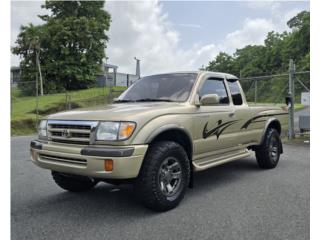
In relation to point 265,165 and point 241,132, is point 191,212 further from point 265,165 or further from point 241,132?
point 265,165

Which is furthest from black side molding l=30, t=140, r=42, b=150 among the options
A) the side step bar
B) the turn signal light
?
the side step bar

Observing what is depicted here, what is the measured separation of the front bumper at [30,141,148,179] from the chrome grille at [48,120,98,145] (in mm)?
88

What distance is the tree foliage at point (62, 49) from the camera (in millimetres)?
33781

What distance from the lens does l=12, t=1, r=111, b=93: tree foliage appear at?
3378 centimetres

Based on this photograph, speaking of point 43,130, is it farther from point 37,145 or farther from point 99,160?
point 99,160

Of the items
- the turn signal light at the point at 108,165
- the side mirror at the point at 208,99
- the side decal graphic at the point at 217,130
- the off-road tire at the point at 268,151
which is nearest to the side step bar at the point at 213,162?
the side decal graphic at the point at 217,130

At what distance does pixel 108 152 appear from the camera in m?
3.42

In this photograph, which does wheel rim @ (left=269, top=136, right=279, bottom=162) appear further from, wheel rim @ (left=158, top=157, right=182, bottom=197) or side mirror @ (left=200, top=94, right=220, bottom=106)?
wheel rim @ (left=158, top=157, right=182, bottom=197)

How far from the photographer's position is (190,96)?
15.1ft

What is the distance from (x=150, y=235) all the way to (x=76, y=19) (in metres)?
35.1

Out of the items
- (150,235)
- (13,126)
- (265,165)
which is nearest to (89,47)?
(13,126)

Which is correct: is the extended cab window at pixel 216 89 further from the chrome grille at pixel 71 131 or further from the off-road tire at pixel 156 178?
the chrome grille at pixel 71 131

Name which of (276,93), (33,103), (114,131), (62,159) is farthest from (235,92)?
(33,103)

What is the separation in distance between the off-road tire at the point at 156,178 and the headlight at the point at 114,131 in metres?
0.42
